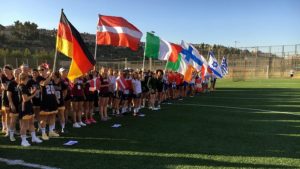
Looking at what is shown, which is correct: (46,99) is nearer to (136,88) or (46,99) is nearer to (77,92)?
(77,92)

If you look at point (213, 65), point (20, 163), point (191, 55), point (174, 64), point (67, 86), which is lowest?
point (20, 163)

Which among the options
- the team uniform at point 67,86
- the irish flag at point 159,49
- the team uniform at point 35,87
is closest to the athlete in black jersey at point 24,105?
the team uniform at point 35,87

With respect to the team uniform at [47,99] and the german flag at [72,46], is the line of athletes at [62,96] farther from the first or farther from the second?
the german flag at [72,46]

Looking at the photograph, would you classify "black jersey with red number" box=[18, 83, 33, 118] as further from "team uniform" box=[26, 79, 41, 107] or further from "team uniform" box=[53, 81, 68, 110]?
"team uniform" box=[53, 81, 68, 110]

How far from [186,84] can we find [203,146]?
14.4 m

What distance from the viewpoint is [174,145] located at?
9188 millimetres

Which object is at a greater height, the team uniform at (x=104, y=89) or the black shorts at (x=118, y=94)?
the team uniform at (x=104, y=89)

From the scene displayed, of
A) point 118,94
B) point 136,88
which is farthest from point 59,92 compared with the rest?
point 136,88

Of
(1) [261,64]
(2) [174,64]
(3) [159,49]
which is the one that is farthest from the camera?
(1) [261,64]

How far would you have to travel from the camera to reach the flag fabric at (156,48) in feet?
57.4

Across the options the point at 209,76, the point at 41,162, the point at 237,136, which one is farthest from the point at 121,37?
the point at 209,76

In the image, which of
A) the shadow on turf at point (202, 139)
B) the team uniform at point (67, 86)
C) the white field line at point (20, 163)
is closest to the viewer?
the white field line at point (20, 163)

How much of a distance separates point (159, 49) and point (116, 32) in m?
4.13

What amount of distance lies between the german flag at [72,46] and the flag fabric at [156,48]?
245 inches
